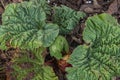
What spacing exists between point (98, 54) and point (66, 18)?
1.24ft

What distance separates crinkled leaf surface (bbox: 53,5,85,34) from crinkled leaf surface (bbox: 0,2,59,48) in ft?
0.41

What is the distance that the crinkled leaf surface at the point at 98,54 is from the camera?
1.90 m

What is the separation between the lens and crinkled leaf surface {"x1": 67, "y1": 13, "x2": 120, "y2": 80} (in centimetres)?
190

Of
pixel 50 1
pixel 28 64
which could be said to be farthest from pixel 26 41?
pixel 50 1

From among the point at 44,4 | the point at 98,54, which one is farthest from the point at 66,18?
the point at 98,54

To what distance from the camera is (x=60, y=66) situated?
218 cm

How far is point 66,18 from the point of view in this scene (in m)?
2.16

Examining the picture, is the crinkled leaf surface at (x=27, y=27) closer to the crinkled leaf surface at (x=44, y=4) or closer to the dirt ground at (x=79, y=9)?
the crinkled leaf surface at (x=44, y=4)

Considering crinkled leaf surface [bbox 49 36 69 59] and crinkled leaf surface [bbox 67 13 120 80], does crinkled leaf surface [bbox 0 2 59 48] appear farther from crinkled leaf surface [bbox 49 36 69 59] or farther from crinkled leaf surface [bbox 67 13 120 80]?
crinkled leaf surface [bbox 67 13 120 80]

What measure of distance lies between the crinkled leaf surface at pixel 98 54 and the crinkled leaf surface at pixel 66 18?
0.65ft

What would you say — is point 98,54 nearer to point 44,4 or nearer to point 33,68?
point 33,68

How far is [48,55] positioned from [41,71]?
193 millimetres

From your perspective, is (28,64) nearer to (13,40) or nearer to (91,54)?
(13,40)

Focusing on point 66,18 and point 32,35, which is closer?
point 32,35
